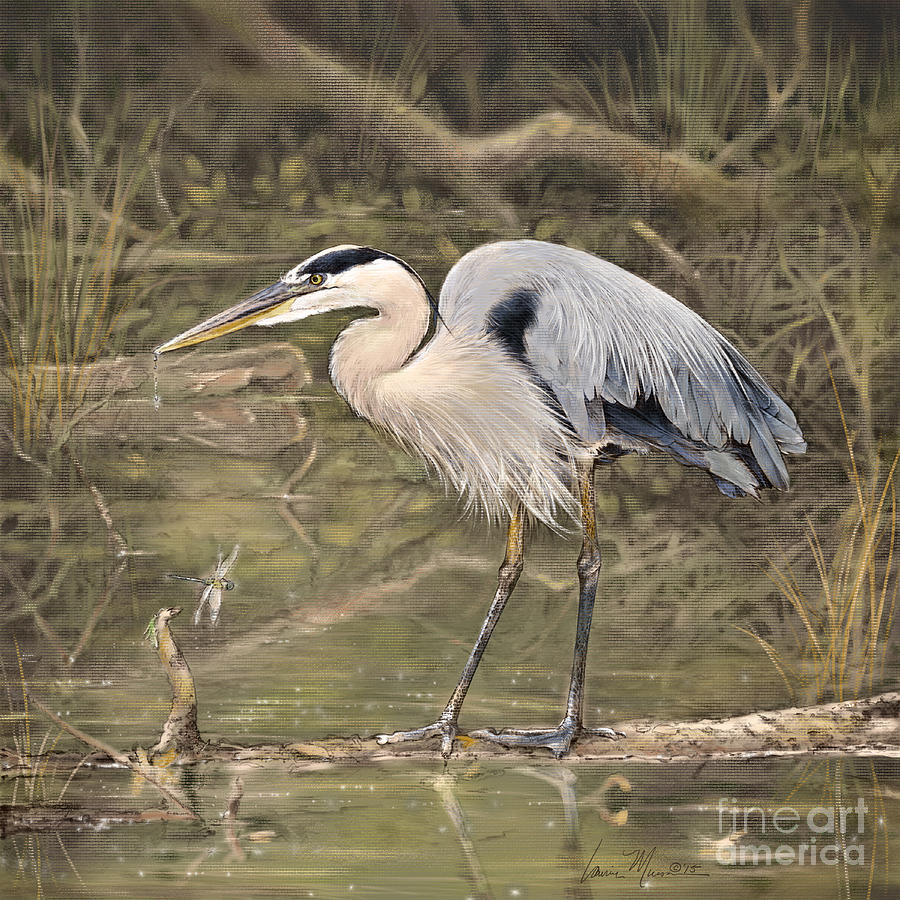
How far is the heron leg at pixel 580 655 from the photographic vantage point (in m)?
1.60

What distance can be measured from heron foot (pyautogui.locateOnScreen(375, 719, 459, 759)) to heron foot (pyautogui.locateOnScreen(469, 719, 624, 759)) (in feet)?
0.13

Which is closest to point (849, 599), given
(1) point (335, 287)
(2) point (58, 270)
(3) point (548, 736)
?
(3) point (548, 736)

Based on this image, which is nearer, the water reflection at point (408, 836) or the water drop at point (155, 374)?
the water reflection at point (408, 836)

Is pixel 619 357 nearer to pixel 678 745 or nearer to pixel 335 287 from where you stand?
pixel 335 287

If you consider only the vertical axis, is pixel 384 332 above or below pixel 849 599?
above

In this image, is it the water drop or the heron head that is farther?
the water drop

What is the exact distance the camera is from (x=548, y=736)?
1.61 metres

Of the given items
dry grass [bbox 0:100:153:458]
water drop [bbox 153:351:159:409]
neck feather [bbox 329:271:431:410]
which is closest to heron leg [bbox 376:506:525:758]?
neck feather [bbox 329:271:431:410]
